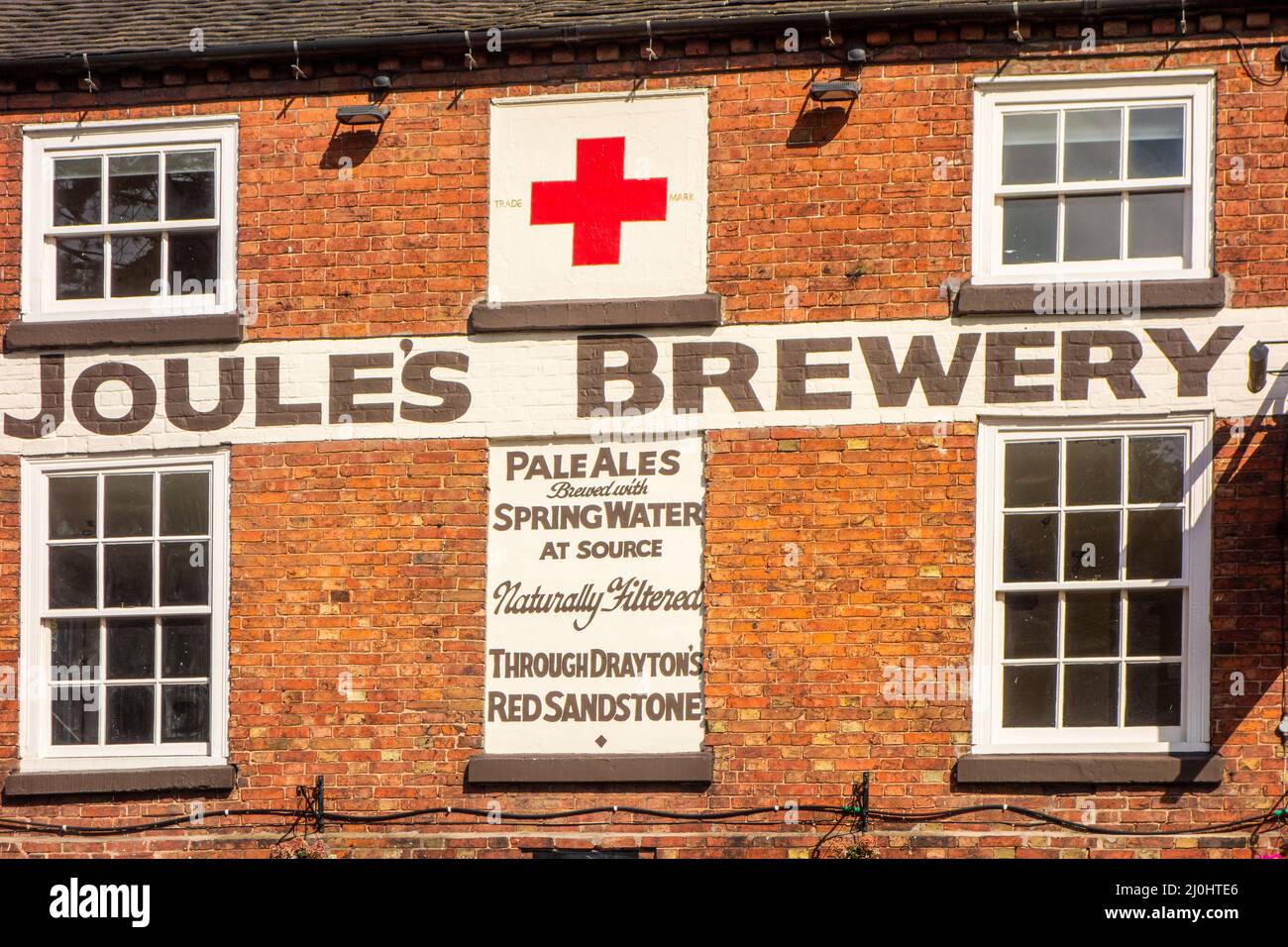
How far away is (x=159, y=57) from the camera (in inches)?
416

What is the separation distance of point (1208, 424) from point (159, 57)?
23.7 ft

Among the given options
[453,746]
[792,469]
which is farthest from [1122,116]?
[453,746]

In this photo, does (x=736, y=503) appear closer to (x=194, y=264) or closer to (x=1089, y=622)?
(x=1089, y=622)

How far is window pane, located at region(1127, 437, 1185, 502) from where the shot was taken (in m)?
9.62

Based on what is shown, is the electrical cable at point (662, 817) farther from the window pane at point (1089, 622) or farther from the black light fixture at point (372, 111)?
the black light fixture at point (372, 111)

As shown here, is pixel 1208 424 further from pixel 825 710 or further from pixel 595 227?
pixel 595 227

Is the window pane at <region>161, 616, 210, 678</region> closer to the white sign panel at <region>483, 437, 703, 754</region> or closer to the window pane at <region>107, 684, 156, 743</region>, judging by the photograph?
the window pane at <region>107, 684, 156, 743</region>

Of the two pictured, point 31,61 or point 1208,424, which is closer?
point 1208,424

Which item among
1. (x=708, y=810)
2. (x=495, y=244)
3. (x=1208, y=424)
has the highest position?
(x=495, y=244)

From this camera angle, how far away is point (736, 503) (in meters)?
9.92

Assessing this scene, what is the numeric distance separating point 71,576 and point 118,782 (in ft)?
4.65

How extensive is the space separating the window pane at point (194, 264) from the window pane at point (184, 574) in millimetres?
1733

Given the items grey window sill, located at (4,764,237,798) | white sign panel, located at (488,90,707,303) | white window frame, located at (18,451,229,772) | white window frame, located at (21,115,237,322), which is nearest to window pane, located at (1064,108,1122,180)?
white sign panel, located at (488,90,707,303)

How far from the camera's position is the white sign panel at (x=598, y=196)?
33.3ft
